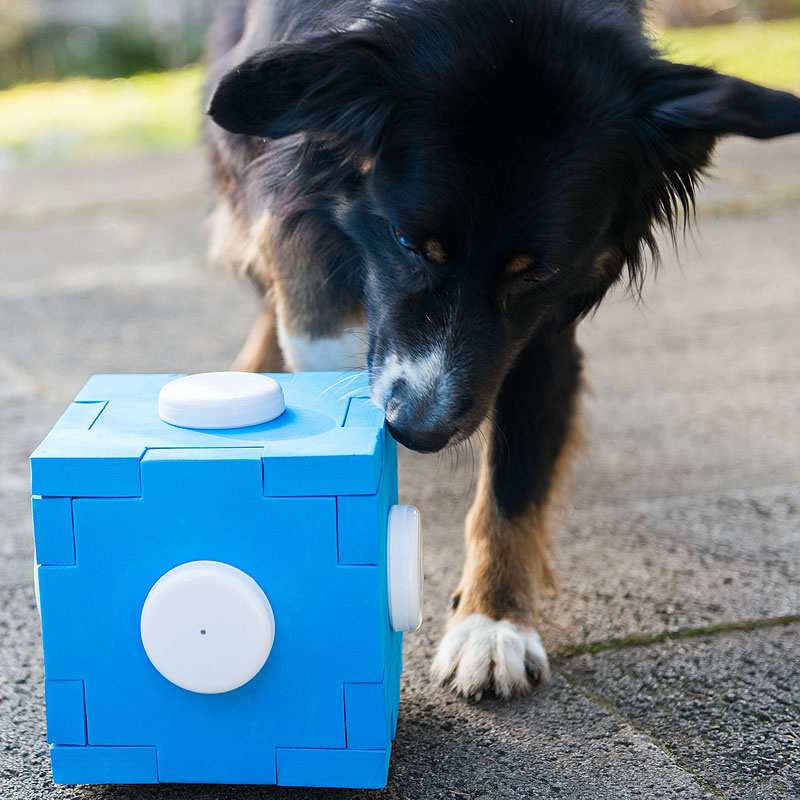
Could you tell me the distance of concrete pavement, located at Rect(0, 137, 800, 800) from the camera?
1.96 metres

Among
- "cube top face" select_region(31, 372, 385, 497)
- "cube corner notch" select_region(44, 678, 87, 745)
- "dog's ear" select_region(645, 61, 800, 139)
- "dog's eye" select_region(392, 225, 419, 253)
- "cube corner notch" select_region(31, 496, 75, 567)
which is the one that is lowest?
"cube corner notch" select_region(44, 678, 87, 745)

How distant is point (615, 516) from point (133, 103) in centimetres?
919

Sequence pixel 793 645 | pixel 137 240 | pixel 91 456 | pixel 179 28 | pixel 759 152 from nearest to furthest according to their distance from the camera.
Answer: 1. pixel 91 456
2. pixel 793 645
3. pixel 137 240
4. pixel 759 152
5. pixel 179 28

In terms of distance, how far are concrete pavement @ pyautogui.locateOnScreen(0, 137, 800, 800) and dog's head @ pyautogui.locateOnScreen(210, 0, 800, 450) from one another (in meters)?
0.63

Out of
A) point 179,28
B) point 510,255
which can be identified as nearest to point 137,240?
point 510,255

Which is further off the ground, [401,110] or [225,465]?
[401,110]

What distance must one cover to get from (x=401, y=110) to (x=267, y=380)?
2.07 feet

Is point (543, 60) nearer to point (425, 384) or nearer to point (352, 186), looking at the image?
point (352, 186)

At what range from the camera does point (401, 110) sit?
209 centimetres

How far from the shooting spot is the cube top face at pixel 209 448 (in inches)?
65.6

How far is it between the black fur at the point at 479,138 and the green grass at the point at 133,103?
4967 mm

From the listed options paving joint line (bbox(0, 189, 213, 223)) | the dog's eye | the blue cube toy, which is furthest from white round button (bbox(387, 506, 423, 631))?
paving joint line (bbox(0, 189, 213, 223))

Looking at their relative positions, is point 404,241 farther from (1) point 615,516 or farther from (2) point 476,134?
(1) point 615,516

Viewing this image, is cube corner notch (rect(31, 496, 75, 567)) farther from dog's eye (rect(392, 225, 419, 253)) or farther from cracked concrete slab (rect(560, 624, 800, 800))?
cracked concrete slab (rect(560, 624, 800, 800))
